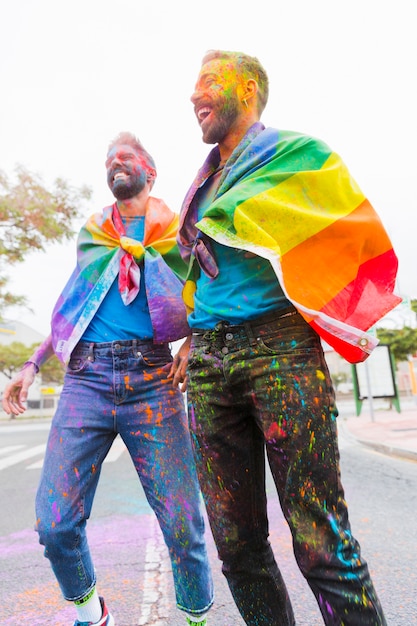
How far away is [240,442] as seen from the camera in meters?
1.54

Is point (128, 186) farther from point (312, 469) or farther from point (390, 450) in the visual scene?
point (390, 450)

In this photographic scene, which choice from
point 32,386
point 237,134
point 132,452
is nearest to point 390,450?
point 132,452

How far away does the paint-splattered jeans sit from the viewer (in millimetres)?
1260

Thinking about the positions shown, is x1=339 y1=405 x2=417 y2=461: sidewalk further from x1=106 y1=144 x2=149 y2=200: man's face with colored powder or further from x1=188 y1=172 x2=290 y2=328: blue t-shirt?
x1=188 y1=172 x2=290 y2=328: blue t-shirt

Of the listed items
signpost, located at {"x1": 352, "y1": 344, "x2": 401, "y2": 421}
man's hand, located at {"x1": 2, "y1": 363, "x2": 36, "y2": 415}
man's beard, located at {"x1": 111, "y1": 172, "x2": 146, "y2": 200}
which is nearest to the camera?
man's hand, located at {"x1": 2, "y1": 363, "x2": 36, "y2": 415}

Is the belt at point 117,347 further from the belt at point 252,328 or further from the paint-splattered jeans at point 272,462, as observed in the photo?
the belt at point 252,328

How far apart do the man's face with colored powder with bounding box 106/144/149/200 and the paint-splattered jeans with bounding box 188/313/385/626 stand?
1022 millimetres

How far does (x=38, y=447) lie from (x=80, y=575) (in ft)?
36.8

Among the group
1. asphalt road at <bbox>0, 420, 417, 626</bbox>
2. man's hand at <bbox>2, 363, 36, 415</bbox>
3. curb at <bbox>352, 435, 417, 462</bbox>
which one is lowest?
asphalt road at <bbox>0, 420, 417, 626</bbox>

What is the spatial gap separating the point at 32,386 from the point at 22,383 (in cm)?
4421

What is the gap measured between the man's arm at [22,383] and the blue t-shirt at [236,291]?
0.99 metres

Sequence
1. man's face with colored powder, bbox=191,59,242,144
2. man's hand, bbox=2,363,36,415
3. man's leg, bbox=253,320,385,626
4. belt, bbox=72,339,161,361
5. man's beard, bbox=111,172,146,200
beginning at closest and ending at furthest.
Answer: man's leg, bbox=253,320,385,626
man's face with colored powder, bbox=191,59,242,144
belt, bbox=72,339,161,361
man's hand, bbox=2,363,36,415
man's beard, bbox=111,172,146,200

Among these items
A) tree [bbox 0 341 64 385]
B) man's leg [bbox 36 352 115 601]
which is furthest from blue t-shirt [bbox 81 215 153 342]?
tree [bbox 0 341 64 385]

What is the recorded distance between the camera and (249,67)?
1737 mm
